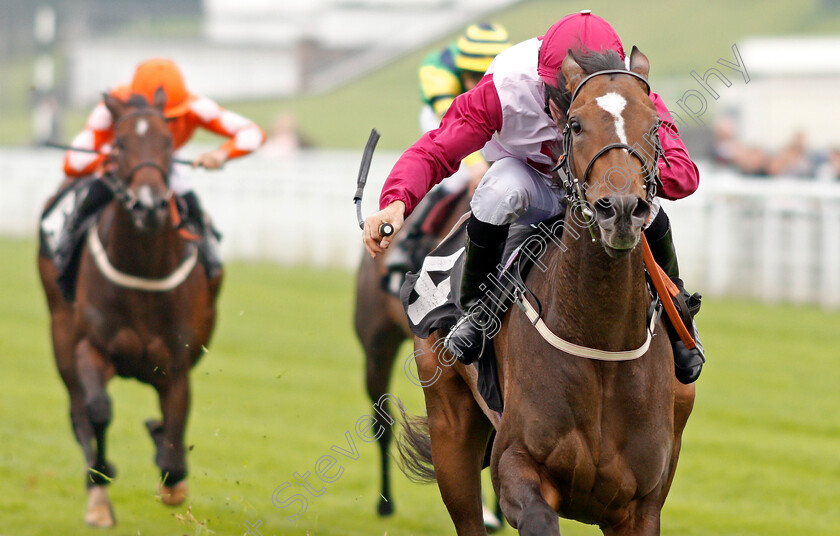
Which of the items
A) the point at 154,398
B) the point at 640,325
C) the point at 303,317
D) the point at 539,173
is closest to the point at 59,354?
the point at 154,398

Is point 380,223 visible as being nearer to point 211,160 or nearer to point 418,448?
point 418,448

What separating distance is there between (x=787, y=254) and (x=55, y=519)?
761 centimetres

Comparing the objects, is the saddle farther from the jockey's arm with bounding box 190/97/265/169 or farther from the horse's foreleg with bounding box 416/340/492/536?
the jockey's arm with bounding box 190/97/265/169

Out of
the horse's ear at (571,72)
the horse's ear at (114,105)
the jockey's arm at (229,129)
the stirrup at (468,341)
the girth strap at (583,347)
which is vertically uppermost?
the horse's ear at (571,72)

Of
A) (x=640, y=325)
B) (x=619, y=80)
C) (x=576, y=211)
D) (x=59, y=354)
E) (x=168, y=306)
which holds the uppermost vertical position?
(x=619, y=80)

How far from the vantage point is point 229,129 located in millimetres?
5941

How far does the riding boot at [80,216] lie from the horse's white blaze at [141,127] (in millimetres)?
435

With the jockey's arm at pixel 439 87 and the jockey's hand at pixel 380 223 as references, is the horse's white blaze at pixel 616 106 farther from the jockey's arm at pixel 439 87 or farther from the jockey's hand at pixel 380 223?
the jockey's arm at pixel 439 87

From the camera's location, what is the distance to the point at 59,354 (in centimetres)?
595

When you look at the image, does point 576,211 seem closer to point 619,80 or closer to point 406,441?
point 619,80

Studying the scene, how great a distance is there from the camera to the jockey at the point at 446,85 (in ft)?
18.9

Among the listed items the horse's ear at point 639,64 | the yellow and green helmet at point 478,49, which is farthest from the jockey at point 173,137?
the horse's ear at point 639,64

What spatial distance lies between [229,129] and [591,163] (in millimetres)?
3522

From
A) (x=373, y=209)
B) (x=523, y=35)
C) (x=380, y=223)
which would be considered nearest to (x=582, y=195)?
(x=380, y=223)
